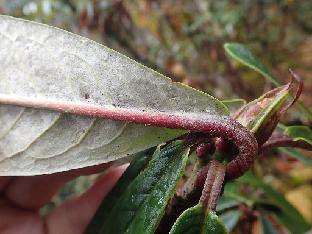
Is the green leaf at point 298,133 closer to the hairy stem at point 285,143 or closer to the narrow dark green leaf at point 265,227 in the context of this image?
the hairy stem at point 285,143

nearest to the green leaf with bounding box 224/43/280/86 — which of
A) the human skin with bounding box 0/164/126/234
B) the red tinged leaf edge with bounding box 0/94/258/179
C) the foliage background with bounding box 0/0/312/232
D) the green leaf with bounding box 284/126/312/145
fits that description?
the green leaf with bounding box 284/126/312/145

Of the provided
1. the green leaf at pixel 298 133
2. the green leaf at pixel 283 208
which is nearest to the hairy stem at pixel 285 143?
the green leaf at pixel 298 133

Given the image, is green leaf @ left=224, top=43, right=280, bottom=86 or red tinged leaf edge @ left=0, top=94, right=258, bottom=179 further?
green leaf @ left=224, top=43, right=280, bottom=86

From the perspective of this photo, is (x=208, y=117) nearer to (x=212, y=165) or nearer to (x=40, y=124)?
(x=212, y=165)

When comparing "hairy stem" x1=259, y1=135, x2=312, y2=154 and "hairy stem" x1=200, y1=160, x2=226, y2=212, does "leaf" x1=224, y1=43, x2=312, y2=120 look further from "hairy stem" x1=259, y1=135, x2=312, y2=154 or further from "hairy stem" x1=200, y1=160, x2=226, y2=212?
"hairy stem" x1=200, y1=160, x2=226, y2=212

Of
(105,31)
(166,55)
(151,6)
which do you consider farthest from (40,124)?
(151,6)

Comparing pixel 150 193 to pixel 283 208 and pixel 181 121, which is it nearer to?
pixel 181 121
